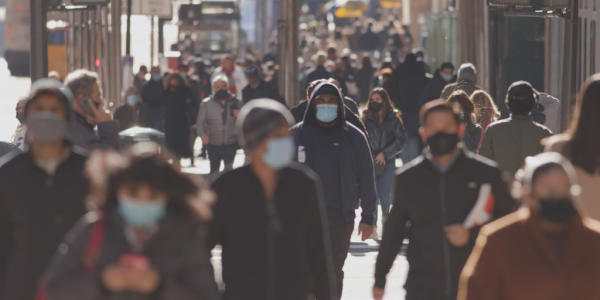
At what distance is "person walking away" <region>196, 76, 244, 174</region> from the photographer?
1493 cm

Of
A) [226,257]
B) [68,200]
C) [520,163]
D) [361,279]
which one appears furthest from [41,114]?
[361,279]

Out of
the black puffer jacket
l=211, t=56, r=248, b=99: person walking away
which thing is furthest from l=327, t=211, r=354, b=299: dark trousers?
l=211, t=56, r=248, b=99: person walking away

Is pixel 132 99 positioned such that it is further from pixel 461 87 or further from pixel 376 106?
pixel 461 87

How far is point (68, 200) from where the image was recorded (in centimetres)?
493

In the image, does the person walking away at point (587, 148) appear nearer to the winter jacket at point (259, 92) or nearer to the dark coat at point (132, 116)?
the dark coat at point (132, 116)

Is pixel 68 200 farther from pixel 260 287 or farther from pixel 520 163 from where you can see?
pixel 520 163

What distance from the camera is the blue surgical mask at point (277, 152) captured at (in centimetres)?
463

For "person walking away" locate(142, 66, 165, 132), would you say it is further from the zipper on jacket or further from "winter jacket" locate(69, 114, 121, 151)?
the zipper on jacket

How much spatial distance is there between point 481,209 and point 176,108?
497 inches

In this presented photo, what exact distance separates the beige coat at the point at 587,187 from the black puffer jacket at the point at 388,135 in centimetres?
666

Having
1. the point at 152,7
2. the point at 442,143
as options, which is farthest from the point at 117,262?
the point at 152,7

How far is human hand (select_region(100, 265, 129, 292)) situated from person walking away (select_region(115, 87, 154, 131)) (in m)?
11.7

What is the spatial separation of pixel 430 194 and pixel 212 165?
9.84m

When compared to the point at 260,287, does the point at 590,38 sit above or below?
above
